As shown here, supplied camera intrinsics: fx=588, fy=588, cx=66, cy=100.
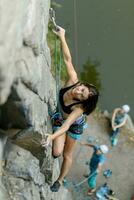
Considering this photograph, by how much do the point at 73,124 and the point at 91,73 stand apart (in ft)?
21.6

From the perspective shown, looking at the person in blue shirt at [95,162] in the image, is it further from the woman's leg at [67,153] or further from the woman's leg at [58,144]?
the woman's leg at [58,144]

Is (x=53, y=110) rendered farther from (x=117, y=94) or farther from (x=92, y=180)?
(x=117, y=94)

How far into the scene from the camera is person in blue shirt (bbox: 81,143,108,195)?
1011cm

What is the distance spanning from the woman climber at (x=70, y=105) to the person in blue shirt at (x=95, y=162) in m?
2.81

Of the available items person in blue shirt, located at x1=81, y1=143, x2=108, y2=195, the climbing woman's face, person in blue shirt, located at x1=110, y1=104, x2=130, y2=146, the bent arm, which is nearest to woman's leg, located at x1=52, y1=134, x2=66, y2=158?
the bent arm

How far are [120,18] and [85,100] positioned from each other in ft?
26.3

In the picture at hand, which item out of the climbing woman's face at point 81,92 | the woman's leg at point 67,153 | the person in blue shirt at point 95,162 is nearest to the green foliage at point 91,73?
the person in blue shirt at point 95,162

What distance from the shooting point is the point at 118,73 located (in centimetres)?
1377

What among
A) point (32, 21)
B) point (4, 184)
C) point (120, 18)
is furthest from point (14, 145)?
point (120, 18)

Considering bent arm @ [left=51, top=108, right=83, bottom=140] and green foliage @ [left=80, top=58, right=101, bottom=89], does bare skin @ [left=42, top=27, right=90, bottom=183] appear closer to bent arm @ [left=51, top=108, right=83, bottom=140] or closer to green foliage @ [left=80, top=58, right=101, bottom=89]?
bent arm @ [left=51, top=108, right=83, bottom=140]

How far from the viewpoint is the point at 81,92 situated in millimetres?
6414

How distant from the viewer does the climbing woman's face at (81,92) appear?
21.0 ft

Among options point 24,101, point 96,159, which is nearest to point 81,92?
point 24,101

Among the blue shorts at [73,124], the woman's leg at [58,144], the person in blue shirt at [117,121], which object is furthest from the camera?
the person in blue shirt at [117,121]
